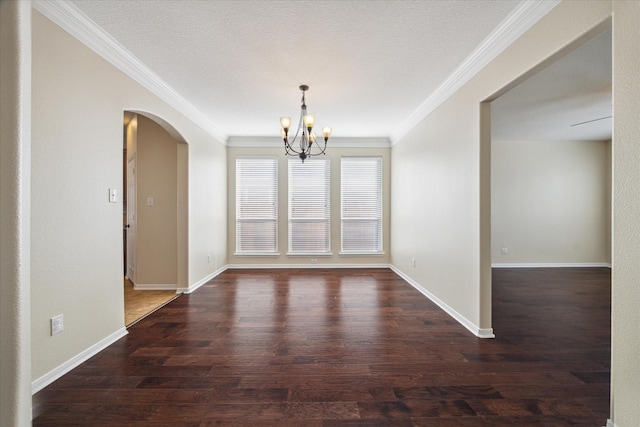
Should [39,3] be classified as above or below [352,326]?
above

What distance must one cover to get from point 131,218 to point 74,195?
2652 mm

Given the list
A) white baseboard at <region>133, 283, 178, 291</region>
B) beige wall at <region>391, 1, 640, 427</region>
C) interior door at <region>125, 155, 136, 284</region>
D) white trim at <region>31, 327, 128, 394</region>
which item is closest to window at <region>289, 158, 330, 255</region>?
beige wall at <region>391, 1, 640, 427</region>

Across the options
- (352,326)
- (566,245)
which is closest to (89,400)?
(352,326)

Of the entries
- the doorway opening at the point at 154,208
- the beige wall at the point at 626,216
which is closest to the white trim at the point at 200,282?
the doorway opening at the point at 154,208

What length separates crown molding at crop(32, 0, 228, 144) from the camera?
6.43 ft

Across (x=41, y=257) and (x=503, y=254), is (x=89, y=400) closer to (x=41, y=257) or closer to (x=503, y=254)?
(x=41, y=257)

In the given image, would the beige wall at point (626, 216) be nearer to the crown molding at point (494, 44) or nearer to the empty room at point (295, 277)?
the empty room at point (295, 277)

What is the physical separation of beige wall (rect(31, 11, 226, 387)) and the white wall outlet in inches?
1.2

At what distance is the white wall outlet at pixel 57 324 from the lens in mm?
1967

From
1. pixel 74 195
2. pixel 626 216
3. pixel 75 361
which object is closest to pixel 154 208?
pixel 74 195

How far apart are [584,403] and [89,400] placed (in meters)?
3.13

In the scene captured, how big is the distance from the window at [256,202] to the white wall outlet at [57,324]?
3.70 meters

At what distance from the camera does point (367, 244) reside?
580 centimetres

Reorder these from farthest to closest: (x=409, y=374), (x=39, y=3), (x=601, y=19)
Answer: (x=409, y=374) < (x=39, y=3) < (x=601, y=19)
